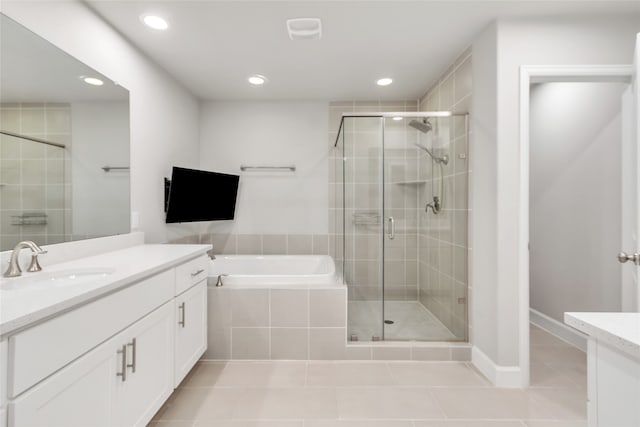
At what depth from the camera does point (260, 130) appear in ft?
11.6

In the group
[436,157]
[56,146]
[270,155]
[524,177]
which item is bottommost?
[524,177]

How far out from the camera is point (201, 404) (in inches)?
69.5

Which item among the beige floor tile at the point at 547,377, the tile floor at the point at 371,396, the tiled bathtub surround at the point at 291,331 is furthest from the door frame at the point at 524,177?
the tiled bathtub surround at the point at 291,331

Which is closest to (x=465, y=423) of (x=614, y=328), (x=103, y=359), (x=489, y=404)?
(x=489, y=404)

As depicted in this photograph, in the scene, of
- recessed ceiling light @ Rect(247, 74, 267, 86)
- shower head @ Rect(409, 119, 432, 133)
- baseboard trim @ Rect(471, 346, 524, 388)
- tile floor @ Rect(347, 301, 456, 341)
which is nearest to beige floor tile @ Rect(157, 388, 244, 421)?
tile floor @ Rect(347, 301, 456, 341)

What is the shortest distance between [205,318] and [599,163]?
3.30m

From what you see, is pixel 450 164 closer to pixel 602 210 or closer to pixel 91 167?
pixel 602 210

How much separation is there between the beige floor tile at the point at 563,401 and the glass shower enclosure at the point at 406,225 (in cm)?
58

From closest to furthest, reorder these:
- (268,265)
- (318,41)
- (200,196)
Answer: (318,41) → (200,196) → (268,265)

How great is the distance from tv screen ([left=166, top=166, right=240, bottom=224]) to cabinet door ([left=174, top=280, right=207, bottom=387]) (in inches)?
29.5

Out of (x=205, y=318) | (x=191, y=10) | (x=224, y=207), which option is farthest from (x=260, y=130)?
(x=205, y=318)

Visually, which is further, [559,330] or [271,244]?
[271,244]

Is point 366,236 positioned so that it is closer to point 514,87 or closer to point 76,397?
point 514,87

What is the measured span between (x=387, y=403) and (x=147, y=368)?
1328 millimetres
